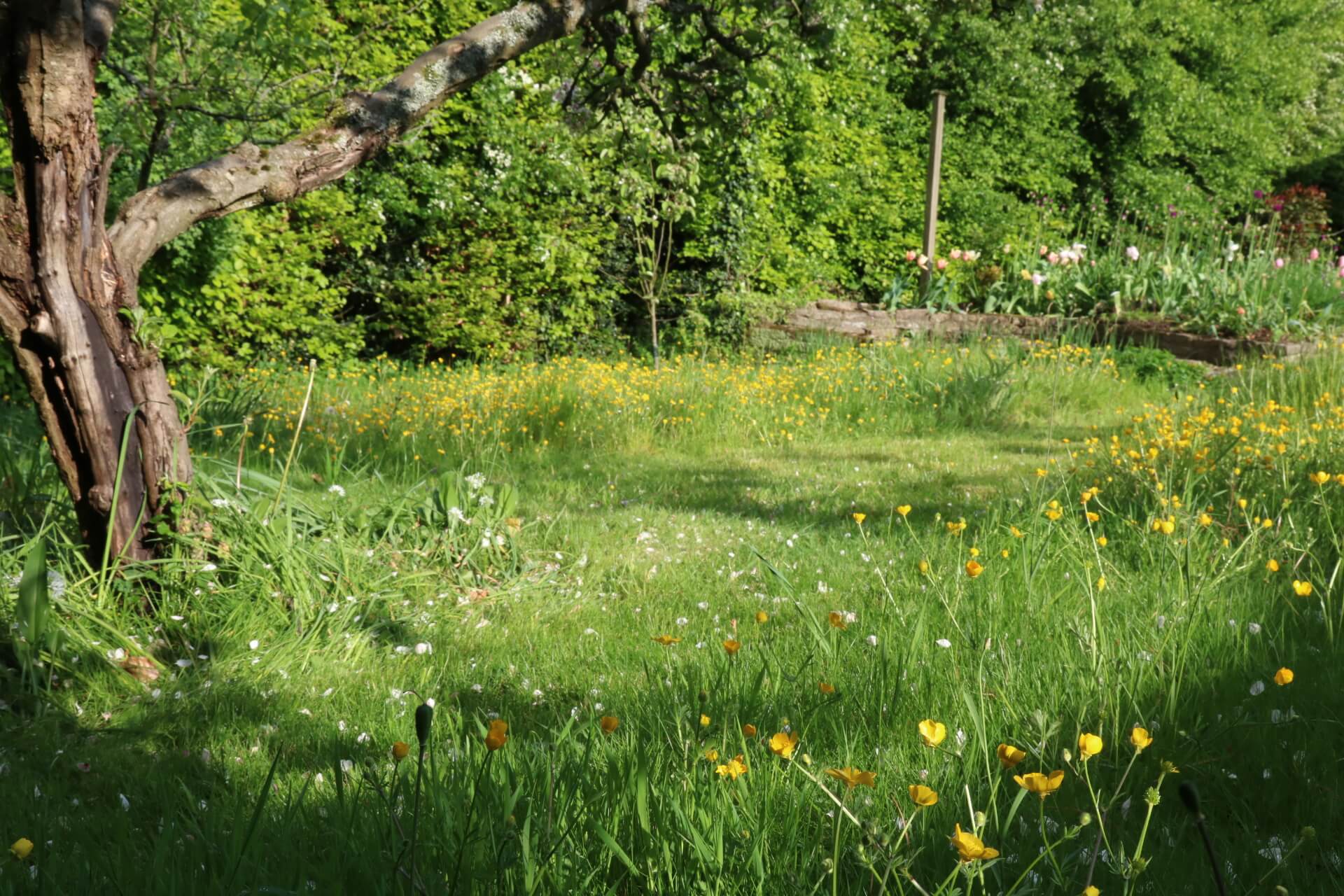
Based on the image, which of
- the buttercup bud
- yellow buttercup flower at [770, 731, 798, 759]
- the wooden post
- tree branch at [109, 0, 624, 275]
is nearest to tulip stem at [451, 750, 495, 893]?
the buttercup bud

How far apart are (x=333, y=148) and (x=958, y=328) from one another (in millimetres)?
8492

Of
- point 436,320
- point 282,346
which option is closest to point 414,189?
point 436,320

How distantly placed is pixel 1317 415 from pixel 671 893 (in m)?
4.38

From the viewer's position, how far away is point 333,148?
3311 millimetres

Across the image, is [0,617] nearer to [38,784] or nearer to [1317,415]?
[38,784]

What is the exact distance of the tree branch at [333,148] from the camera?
10.0 ft

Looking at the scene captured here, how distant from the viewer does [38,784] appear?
2.18 meters

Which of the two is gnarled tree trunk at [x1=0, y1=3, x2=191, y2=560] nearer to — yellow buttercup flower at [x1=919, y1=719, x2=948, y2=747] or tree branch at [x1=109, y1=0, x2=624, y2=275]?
tree branch at [x1=109, y1=0, x2=624, y2=275]

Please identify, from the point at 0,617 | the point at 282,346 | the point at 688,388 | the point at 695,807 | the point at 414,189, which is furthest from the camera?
the point at 414,189

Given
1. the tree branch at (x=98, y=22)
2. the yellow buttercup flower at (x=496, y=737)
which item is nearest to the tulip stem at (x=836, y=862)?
the yellow buttercup flower at (x=496, y=737)

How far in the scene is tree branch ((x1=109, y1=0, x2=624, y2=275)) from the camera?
3.05 metres

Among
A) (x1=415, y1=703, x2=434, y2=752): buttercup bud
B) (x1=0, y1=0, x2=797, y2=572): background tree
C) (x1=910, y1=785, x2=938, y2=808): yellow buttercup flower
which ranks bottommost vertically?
(x1=910, y1=785, x2=938, y2=808): yellow buttercup flower

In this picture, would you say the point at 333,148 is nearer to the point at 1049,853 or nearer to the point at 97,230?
the point at 97,230

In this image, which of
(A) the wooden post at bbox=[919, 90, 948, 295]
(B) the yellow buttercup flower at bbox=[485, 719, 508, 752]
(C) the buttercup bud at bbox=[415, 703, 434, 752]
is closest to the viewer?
(C) the buttercup bud at bbox=[415, 703, 434, 752]
